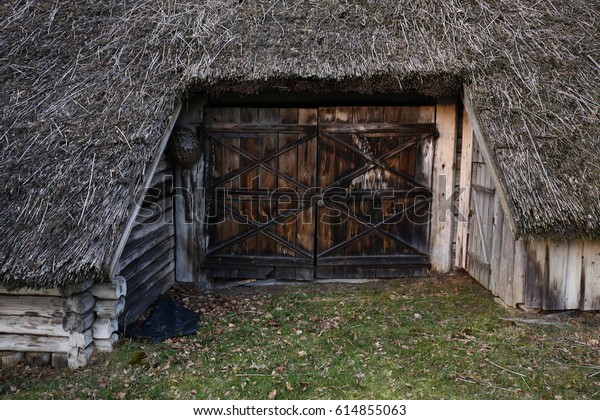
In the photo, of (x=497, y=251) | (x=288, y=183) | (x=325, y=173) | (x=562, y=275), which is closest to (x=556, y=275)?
(x=562, y=275)

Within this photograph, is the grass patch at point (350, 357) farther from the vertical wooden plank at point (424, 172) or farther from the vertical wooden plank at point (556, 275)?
the vertical wooden plank at point (424, 172)

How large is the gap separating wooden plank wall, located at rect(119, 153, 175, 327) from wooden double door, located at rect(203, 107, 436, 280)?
19.3 inches

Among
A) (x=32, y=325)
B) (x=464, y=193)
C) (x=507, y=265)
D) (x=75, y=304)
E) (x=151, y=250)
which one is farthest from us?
(x=464, y=193)

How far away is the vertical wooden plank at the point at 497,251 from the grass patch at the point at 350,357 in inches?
8.8

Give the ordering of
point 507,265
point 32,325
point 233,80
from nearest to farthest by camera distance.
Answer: point 32,325
point 507,265
point 233,80

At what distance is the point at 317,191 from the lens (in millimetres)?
6027

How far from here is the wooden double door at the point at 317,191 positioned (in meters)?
5.96

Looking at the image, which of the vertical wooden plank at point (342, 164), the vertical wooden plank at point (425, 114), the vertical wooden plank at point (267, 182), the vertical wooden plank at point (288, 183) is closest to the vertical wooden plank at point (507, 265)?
the vertical wooden plank at point (425, 114)

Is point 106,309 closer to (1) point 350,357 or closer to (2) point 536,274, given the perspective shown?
(1) point 350,357

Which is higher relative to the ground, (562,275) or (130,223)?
(130,223)

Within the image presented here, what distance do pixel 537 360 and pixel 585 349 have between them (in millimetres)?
558

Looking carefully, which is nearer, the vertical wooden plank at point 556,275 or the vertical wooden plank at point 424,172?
the vertical wooden plank at point 556,275

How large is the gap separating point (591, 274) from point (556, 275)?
1.23 feet
